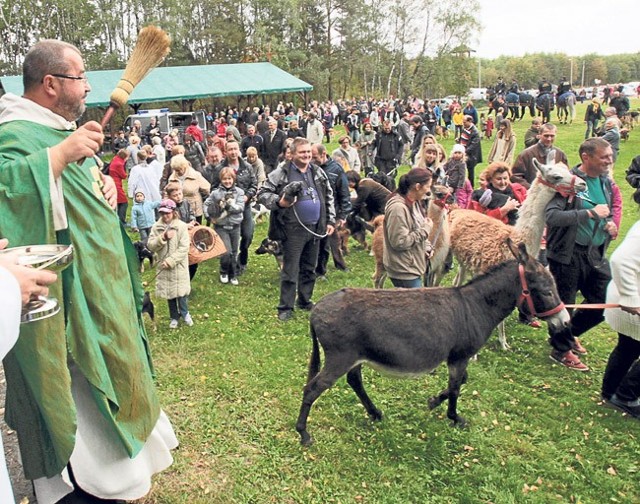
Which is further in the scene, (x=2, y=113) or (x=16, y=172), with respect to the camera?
(x=2, y=113)

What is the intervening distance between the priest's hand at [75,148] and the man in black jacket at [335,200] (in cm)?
514

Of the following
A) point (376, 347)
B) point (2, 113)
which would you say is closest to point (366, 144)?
point (376, 347)

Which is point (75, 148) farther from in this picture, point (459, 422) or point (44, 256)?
point (459, 422)

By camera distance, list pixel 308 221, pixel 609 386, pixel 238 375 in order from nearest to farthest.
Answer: pixel 609 386 < pixel 238 375 < pixel 308 221

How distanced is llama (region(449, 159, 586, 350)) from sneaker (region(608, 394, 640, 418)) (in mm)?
1359

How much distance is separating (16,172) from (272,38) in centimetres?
5175

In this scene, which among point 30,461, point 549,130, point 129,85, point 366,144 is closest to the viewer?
point 30,461

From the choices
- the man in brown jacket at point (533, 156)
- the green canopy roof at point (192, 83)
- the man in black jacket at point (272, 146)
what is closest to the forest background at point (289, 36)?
the green canopy roof at point (192, 83)

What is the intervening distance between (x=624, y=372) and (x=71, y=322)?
446cm

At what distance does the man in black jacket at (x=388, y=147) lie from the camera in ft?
48.6

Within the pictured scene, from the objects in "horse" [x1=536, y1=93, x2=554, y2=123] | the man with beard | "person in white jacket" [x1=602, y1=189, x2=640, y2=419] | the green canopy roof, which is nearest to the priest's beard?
the man with beard

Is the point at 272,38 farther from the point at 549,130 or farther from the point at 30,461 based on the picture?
the point at 30,461

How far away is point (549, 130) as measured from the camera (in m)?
8.37

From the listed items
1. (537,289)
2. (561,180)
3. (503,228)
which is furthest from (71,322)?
(503,228)
